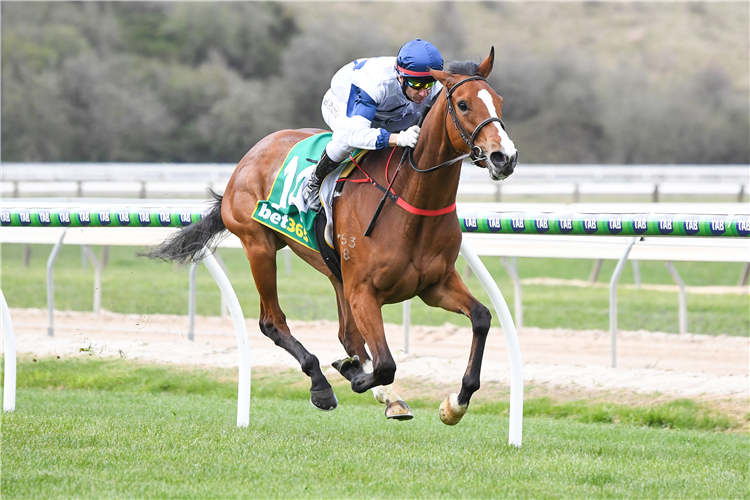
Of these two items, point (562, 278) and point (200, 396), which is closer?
point (200, 396)

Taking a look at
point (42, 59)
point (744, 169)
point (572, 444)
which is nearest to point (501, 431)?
point (572, 444)

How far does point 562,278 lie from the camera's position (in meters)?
Answer: 13.2

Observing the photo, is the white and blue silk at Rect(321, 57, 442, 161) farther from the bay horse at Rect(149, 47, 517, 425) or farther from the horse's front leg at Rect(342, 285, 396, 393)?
the horse's front leg at Rect(342, 285, 396, 393)

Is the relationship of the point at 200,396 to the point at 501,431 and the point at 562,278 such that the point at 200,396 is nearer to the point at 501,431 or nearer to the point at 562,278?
the point at 501,431

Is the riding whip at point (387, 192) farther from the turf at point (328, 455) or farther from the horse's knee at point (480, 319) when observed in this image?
the turf at point (328, 455)

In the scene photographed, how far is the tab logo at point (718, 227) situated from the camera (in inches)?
154

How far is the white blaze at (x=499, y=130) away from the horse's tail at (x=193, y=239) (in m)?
2.19

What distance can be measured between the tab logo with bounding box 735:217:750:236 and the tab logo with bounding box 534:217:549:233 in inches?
32.9

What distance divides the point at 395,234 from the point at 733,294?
26.0 feet

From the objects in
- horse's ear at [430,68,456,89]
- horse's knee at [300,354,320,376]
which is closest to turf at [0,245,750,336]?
horse's knee at [300,354,320,376]

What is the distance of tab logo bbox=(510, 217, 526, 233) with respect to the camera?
4.34 meters

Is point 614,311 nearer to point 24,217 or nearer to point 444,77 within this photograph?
point 444,77

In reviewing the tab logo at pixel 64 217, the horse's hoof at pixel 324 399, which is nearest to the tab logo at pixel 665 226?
the horse's hoof at pixel 324 399

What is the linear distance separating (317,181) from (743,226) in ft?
6.37
